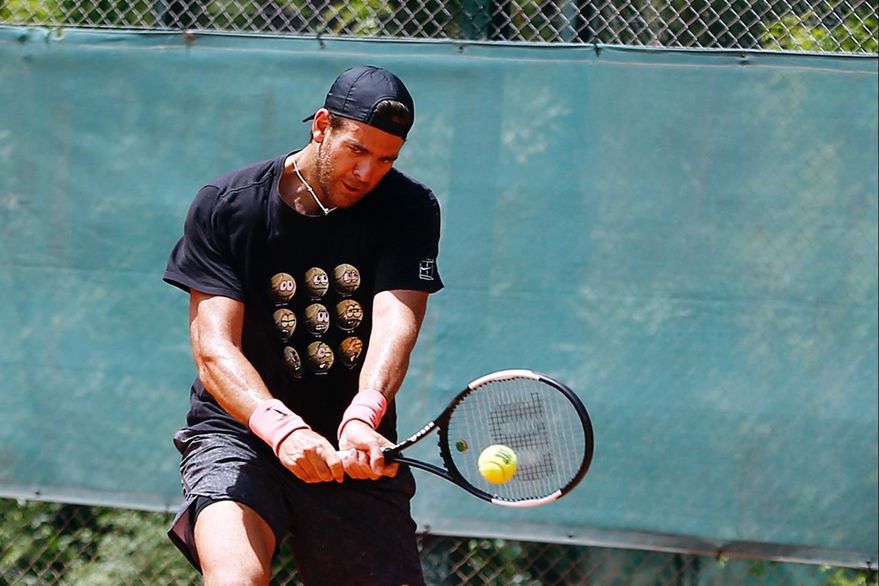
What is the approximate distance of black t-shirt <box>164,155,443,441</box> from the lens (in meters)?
3.41

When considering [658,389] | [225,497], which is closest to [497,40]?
[658,389]

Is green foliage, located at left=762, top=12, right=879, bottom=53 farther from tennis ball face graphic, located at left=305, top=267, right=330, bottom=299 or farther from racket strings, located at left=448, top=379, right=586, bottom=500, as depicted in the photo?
tennis ball face graphic, located at left=305, top=267, right=330, bottom=299

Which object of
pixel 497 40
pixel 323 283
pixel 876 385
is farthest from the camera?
pixel 497 40

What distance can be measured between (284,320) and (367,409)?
0.42 metres

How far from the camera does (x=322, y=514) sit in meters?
3.44

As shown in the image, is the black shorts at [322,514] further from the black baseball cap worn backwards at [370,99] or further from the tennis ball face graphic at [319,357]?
the black baseball cap worn backwards at [370,99]

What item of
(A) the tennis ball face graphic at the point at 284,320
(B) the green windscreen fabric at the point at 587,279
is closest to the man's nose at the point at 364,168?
(A) the tennis ball face graphic at the point at 284,320

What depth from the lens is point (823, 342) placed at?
4680mm

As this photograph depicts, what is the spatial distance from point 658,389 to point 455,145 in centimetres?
114

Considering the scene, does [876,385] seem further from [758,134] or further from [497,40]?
[497,40]

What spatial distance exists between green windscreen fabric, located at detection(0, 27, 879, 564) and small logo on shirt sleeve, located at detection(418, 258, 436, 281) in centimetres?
121

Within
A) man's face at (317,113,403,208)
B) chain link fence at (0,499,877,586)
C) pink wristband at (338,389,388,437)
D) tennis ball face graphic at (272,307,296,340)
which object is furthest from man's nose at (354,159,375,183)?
chain link fence at (0,499,877,586)

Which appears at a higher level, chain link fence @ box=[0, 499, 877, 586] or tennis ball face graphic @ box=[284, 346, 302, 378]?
tennis ball face graphic @ box=[284, 346, 302, 378]

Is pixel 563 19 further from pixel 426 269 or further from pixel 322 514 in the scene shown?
pixel 322 514
